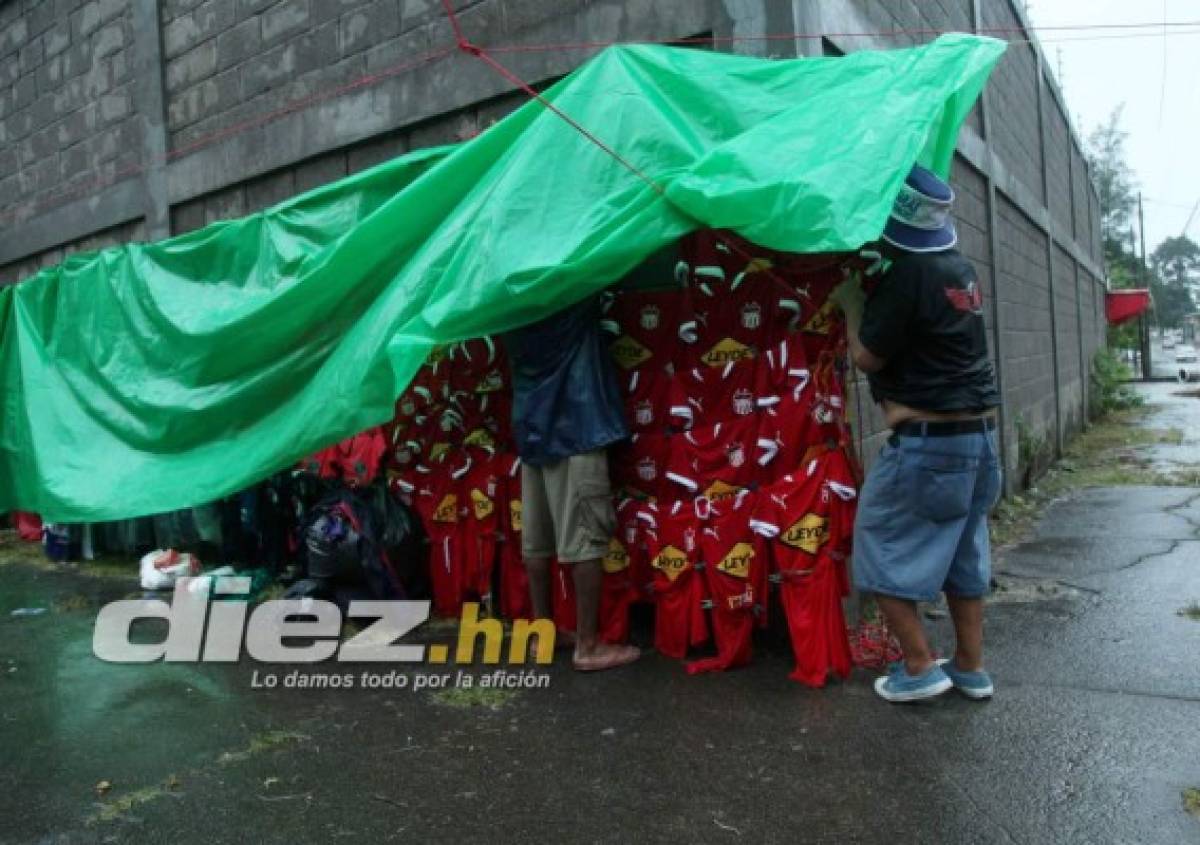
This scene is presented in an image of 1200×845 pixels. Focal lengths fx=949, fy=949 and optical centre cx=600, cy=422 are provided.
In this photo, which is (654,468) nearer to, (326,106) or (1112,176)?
(326,106)

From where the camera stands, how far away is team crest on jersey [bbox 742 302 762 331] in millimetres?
3941

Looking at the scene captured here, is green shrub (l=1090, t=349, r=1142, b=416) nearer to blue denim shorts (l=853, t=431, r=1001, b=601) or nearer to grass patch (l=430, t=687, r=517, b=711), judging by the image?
blue denim shorts (l=853, t=431, r=1001, b=601)

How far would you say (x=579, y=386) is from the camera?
3.86m

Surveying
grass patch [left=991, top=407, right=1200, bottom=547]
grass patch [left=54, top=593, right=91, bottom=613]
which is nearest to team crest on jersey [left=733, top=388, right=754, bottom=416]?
grass patch [left=991, top=407, right=1200, bottom=547]

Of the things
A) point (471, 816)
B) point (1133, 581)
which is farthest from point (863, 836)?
point (1133, 581)

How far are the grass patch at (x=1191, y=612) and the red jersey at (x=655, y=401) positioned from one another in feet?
8.55

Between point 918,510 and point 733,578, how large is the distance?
2.76ft

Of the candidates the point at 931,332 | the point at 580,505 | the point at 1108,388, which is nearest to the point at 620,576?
the point at 580,505

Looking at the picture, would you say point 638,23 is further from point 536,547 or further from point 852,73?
point 536,547

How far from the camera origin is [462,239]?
3844 mm

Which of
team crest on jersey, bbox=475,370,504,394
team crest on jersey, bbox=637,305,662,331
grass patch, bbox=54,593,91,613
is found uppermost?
team crest on jersey, bbox=637,305,662,331

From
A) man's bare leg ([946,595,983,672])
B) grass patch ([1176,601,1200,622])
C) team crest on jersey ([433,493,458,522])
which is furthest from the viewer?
team crest on jersey ([433,493,458,522])

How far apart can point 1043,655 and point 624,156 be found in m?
2.71

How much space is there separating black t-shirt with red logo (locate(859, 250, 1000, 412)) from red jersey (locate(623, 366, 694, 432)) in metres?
0.94
